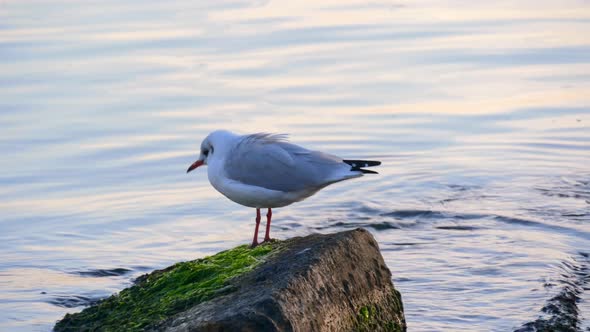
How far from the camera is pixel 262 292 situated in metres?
5.25

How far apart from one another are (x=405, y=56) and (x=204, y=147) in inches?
294

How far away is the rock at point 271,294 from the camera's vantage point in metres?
5.14

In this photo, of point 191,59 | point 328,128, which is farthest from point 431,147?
point 191,59

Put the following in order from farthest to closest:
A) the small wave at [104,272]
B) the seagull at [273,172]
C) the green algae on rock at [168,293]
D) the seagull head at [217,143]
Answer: the small wave at [104,272] < the seagull head at [217,143] < the seagull at [273,172] < the green algae on rock at [168,293]

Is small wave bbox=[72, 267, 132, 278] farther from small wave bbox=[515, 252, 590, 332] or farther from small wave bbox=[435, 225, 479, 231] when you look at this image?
small wave bbox=[515, 252, 590, 332]

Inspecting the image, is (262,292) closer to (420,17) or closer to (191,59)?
(191,59)

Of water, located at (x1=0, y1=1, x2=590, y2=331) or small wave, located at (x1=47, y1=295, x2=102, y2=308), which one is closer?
small wave, located at (x1=47, y1=295, x2=102, y2=308)

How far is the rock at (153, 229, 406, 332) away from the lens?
16.6ft

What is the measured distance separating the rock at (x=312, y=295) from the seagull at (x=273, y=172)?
0.68 metres

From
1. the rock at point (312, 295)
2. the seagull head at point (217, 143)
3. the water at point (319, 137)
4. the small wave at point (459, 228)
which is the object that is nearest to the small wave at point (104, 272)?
the water at point (319, 137)

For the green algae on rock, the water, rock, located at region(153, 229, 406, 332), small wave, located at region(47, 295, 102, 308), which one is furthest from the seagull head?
the water

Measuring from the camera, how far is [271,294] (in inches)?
203

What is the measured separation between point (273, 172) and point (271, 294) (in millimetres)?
1842

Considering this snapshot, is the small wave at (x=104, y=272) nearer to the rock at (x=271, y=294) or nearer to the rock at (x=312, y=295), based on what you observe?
the rock at (x=271, y=294)
